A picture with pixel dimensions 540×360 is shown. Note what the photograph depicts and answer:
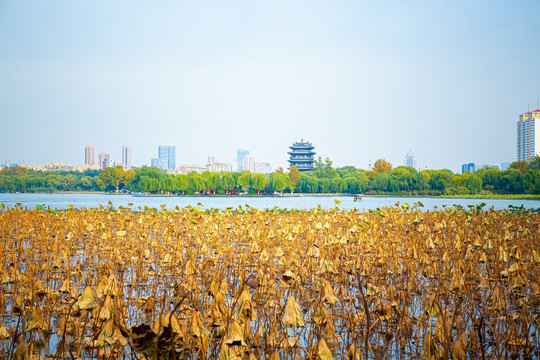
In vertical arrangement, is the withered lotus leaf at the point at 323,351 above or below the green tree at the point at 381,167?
below

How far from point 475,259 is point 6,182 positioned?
95.8 meters

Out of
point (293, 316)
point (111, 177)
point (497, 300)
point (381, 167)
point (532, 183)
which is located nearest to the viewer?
point (293, 316)

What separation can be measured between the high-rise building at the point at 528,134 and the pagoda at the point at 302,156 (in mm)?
52014

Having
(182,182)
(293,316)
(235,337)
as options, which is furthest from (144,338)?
(182,182)

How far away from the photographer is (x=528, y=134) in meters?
103

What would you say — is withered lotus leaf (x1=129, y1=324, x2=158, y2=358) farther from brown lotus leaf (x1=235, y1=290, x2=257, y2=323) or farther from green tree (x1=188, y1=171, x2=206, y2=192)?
green tree (x1=188, y1=171, x2=206, y2=192)

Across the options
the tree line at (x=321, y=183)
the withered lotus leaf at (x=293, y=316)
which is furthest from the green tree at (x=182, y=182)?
the withered lotus leaf at (x=293, y=316)

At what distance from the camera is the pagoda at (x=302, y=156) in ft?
312

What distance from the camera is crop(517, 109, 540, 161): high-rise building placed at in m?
98.7

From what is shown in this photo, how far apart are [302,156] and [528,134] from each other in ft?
192

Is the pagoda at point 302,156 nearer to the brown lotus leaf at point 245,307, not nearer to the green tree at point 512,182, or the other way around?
the green tree at point 512,182

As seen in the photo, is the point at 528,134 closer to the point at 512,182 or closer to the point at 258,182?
the point at 512,182

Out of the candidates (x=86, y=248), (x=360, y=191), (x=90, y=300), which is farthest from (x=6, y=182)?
(x=90, y=300)

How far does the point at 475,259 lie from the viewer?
597 centimetres
